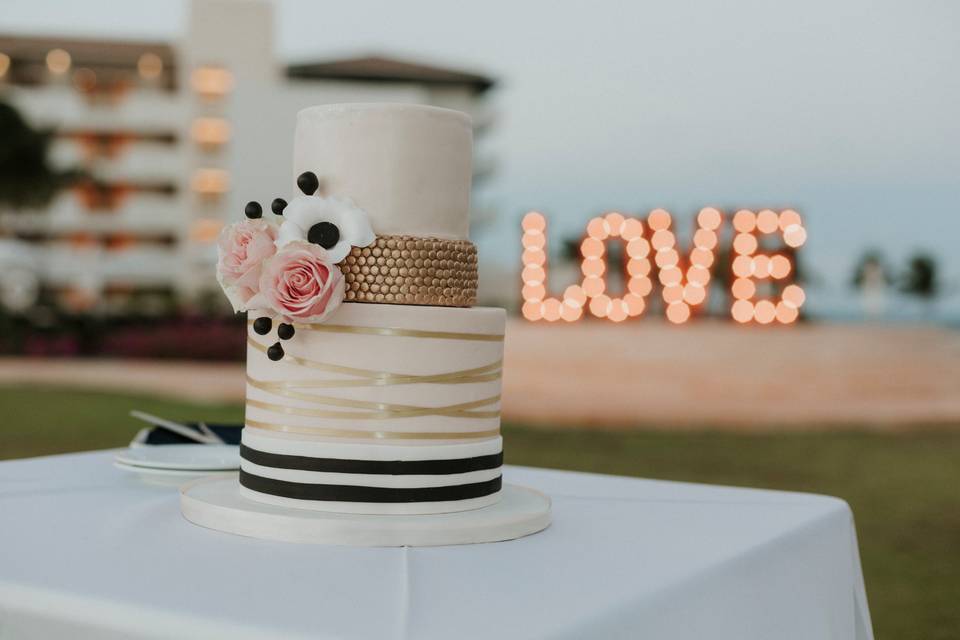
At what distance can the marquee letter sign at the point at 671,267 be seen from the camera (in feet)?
33.0

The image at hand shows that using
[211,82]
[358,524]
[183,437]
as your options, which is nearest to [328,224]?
[358,524]

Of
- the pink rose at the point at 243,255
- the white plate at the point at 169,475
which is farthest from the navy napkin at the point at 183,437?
the pink rose at the point at 243,255

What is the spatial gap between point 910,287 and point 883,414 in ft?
58.8

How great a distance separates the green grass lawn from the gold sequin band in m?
3.04

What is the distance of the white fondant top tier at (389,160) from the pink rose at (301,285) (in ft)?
0.35

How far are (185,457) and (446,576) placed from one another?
782 millimetres

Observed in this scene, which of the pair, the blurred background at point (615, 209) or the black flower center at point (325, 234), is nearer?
the black flower center at point (325, 234)

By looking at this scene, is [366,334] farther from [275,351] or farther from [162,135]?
[162,135]

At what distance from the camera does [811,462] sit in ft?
23.6

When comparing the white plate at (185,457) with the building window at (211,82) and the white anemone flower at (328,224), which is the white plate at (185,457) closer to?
the white anemone flower at (328,224)

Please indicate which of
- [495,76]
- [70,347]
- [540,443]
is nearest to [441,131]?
[540,443]

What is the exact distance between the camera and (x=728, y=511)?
4.31ft

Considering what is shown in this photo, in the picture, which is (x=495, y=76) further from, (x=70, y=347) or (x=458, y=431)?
(x=458, y=431)

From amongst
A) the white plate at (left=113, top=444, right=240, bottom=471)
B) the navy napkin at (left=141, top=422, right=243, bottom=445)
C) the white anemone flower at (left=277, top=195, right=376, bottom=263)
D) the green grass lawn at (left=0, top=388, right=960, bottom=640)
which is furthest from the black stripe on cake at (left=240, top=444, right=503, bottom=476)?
the green grass lawn at (left=0, top=388, right=960, bottom=640)
